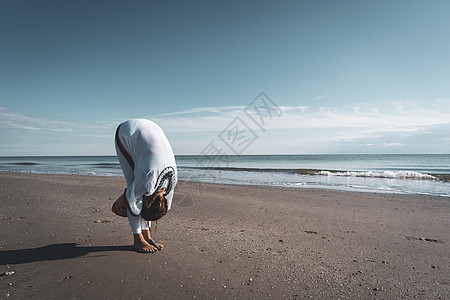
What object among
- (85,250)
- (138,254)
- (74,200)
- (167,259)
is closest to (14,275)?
(85,250)

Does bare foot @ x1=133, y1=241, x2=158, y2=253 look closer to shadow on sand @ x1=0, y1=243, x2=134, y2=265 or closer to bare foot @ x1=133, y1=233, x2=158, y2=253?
bare foot @ x1=133, y1=233, x2=158, y2=253

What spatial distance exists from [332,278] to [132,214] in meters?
2.19

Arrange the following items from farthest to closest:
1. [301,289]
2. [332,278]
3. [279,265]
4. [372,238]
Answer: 1. [372,238]
2. [279,265]
3. [332,278]
4. [301,289]

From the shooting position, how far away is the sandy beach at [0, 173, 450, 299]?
2443mm

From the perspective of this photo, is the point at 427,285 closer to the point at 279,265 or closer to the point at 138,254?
the point at 279,265

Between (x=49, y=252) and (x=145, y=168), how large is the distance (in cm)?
174

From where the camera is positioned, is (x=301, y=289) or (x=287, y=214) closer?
(x=301, y=289)

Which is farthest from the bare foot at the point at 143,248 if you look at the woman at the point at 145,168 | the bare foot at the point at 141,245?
the woman at the point at 145,168

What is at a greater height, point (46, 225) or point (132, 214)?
point (132, 214)

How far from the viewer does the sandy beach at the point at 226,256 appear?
96.2 inches

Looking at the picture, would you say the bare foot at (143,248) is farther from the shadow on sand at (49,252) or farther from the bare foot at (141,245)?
the shadow on sand at (49,252)

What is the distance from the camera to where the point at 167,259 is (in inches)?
120

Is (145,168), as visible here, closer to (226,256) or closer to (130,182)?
(130,182)

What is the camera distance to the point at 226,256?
3211 mm
